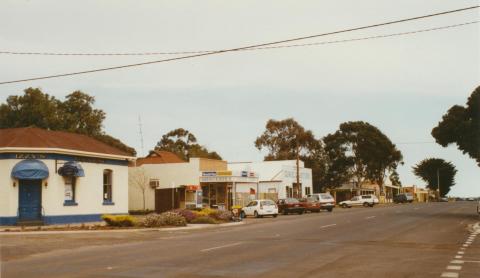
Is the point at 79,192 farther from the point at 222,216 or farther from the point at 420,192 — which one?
the point at 420,192

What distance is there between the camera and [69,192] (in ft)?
107

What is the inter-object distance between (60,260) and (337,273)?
7.27m

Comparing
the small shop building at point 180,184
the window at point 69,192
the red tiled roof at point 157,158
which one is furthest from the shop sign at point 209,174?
the window at point 69,192

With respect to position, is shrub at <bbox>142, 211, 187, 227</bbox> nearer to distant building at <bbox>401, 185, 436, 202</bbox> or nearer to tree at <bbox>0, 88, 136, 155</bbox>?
tree at <bbox>0, 88, 136, 155</bbox>

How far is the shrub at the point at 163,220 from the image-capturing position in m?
29.6

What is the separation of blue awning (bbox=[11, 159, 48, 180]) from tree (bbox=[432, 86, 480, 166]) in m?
26.4

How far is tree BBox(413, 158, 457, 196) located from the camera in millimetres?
137125

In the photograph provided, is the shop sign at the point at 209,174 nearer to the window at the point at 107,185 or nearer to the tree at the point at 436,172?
the window at the point at 107,185

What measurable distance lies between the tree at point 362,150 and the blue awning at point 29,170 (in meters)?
61.0

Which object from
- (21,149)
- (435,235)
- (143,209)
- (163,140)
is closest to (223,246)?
(435,235)

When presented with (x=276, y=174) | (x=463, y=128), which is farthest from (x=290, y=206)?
(x=463, y=128)

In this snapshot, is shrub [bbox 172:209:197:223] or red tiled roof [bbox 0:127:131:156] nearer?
red tiled roof [bbox 0:127:131:156]

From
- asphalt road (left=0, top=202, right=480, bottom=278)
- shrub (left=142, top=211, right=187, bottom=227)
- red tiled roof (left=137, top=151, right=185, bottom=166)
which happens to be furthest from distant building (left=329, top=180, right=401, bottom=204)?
asphalt road (left=0, top=202, right=480, bottom=278)

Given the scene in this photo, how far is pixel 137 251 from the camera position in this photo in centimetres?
1659
